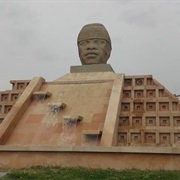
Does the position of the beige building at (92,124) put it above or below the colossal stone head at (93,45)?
below

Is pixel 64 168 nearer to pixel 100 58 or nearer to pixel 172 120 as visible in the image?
pixel 172 120

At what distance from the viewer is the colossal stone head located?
16.5m

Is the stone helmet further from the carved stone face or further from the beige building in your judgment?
the beige building

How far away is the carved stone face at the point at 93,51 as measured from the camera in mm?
16500

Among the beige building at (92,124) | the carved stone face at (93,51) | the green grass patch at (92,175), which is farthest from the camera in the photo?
the carved stone face at (93,51)

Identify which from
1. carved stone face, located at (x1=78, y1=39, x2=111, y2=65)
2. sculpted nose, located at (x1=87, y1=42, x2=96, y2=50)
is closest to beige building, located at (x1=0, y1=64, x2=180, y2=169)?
carved stone face, located at (x1=78, y1=39, x2=111, y2=65)

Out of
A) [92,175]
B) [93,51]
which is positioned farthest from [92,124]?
[93,51]

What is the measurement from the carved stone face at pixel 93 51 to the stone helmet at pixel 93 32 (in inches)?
7.8

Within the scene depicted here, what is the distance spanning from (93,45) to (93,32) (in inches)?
26.0

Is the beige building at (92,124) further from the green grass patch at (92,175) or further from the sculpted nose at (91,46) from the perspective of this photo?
the sculpted nose at (91,46)

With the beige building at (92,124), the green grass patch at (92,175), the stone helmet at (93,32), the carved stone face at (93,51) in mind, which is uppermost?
the stone helmet at (93,32)

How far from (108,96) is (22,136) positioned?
3.56m

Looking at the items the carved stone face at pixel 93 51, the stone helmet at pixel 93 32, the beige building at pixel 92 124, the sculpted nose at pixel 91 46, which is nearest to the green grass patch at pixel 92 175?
the beige building at pixel 92 124

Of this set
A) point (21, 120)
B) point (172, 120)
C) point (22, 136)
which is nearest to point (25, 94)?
point (21, 120)
